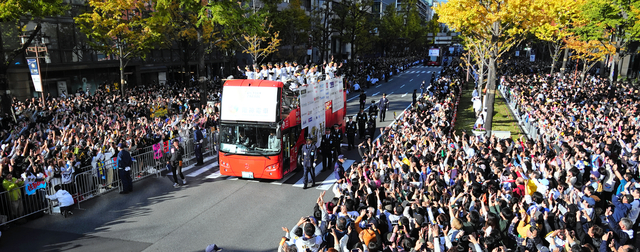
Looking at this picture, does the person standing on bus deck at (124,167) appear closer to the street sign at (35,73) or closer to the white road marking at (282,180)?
the white road marking at (282,180)

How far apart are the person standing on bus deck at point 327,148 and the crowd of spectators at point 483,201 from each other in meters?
2.68

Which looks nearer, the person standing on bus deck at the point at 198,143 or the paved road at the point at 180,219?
the paved road at the point at 180,219

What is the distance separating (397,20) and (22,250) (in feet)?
271

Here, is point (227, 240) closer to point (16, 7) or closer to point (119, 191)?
point (119, 191)

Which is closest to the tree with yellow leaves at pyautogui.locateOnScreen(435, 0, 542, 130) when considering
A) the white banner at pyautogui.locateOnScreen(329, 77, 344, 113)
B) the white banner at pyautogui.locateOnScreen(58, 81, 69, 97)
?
the white banner at pyautogui.locateOnScreen(329, 77, 344, 113)

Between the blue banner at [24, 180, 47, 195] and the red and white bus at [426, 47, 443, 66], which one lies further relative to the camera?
the red and white bus at [426, 47, 443, 66]

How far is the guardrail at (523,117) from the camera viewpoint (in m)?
16.9

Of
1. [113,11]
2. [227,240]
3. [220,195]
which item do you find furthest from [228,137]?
[113,11]

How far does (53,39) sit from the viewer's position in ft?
90.3

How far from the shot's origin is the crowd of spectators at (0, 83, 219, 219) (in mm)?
10508

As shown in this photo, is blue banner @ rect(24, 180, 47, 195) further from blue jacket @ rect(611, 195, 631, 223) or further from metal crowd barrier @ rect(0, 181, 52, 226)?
blue jacket @ rect(611, 195, 631, 223)

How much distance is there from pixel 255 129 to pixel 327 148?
335 centimetres

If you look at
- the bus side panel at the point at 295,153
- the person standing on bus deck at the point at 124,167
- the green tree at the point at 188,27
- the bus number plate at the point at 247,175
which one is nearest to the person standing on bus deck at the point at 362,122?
the bus side panel at the point at 295,153

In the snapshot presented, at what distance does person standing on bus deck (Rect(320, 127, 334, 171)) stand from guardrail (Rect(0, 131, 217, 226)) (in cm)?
524
